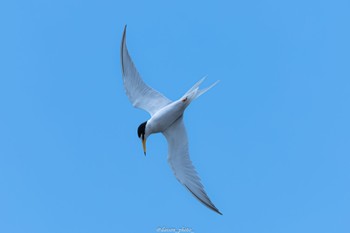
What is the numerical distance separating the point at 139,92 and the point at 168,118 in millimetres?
696

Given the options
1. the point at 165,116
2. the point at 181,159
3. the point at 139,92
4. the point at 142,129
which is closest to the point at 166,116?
the point at 165,116

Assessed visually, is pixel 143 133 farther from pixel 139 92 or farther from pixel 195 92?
pixel 195 92

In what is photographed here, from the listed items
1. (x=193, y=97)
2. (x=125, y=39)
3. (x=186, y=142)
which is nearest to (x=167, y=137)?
(x=186, y=142)

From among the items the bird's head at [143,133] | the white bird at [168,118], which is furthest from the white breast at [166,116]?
the bird's head at [143,133]

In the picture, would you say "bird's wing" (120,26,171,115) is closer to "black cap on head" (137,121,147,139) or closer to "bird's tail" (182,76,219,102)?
"black cap on head" (137,121,147,139)

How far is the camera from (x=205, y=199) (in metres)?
8.37

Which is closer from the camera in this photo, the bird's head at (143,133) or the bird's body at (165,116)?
the bird's body at (165,116)

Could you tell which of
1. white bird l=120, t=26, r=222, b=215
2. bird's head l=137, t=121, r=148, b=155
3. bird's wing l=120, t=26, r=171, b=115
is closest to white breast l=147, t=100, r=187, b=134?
white bird l=120, t=26, r=222, b=215

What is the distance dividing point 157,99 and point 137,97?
0.35 meters

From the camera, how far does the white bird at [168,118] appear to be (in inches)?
340

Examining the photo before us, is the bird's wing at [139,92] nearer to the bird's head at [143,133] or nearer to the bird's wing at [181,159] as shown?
the bird's head at [143,133]

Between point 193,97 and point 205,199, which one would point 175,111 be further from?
point 205,199

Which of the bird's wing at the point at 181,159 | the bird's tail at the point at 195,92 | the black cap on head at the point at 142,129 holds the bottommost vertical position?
the bird's wing at the point at 181,159

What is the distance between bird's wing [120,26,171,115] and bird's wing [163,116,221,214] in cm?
45
